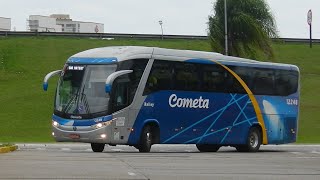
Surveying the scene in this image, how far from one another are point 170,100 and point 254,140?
17.0 feet

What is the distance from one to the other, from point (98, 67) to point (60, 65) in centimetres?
3764

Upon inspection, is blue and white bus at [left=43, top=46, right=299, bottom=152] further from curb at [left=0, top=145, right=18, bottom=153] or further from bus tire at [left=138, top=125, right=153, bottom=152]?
curb at [left=0, top=145, right=18, bottom=153]

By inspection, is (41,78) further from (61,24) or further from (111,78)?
(61,24)

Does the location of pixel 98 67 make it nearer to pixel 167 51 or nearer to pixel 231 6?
pixel 167 51

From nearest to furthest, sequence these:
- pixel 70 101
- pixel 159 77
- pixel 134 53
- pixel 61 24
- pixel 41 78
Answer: pixel 70 101, pixel 134 53, pixel 159 77, pixel 41 78, pixel 61 24

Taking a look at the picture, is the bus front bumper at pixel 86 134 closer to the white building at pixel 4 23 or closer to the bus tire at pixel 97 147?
the bus tire at pixel 97 147

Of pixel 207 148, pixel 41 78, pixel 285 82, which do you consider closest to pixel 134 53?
pixel 207 148

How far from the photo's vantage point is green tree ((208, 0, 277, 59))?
53.3m

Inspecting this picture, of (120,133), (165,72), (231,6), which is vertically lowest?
(120,133)

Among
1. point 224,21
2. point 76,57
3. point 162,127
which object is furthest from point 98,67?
point 224,21

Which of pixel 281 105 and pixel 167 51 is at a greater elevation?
pixel 167 51

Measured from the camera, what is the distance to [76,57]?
28359 millimetres

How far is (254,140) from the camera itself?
32.4m

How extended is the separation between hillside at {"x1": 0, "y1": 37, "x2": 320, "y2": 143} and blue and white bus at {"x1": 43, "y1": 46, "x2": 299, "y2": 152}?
1105cm
